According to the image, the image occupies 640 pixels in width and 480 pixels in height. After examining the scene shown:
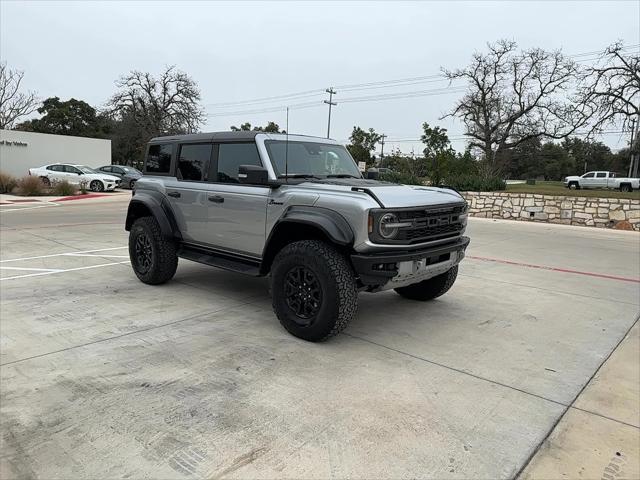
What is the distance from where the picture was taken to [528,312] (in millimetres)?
5438

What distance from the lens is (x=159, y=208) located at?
583 cm

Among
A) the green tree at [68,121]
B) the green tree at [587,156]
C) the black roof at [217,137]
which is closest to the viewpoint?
the black roof at [217,137]

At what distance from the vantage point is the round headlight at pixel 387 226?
388cm

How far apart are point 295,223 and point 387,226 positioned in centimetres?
89

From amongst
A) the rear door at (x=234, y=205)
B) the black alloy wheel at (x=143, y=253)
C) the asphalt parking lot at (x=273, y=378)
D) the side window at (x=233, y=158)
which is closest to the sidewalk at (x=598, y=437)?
the asphalt parking lot at (x=273, y=378)

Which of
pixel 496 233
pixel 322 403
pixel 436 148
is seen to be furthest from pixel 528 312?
pixel 436 148

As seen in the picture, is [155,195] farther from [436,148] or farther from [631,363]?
[436,148]

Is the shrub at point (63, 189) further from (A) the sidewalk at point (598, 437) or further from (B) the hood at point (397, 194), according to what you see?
(A) the sidewalk at point (598, 437)

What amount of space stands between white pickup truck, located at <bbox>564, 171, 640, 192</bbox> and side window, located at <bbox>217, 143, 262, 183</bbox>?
36.4 metres

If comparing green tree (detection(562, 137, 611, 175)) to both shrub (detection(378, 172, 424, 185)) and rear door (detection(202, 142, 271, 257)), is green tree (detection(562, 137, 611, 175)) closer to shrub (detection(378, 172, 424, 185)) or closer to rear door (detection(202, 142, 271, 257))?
shrub (detection(378, 172, 424, 185))

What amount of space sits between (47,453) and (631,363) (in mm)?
4376

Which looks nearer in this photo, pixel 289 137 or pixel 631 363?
pixel 631 363

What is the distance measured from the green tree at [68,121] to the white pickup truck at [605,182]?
169 ft

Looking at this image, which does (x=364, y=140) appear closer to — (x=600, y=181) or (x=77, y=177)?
(x=600, y=181)
